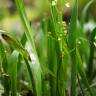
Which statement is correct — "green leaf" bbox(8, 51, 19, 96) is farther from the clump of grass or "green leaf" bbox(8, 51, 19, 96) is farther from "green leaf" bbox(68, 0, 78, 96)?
"green leaf" bbox(68, 0, 78, 96)

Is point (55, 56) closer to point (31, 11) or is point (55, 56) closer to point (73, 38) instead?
point (73, 38)

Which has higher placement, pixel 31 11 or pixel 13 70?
pixel 13 70

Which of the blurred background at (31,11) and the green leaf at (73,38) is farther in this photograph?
the blurred background at (31,11)

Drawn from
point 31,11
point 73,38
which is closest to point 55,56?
point 73,38

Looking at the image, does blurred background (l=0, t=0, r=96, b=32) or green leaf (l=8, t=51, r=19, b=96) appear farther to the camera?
blurred background (l=0, t=0, r=96, b=32)

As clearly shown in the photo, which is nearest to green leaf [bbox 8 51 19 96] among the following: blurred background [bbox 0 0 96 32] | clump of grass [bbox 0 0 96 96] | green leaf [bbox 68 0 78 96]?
clump of grass [bbox 0 0 96 96]

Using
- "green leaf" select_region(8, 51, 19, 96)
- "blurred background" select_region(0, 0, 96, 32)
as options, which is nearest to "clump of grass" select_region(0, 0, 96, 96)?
"green leaf" select_region(8, 51, 19, 96)

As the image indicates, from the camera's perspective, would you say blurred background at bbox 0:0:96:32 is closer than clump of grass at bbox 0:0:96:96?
No

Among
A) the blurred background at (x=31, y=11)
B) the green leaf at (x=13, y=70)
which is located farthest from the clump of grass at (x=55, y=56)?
the blurred background at (x=31, y=11)

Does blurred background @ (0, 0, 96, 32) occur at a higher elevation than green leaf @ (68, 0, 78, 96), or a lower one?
lower

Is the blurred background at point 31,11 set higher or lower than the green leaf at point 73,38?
lower

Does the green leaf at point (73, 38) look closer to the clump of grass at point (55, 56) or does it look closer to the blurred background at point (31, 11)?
the clump of grass at point (55, 56)

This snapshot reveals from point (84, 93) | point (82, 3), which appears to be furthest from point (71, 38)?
point (82, 3)
